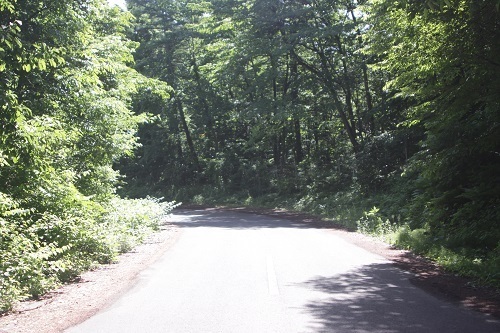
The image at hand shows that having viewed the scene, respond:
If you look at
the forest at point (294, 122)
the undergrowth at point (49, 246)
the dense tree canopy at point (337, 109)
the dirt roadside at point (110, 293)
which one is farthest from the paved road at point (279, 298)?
the dense tree canopy at point (337, 109)

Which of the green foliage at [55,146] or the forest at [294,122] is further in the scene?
the forest at [294,122]

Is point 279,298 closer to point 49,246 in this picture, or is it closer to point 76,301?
point 76,301

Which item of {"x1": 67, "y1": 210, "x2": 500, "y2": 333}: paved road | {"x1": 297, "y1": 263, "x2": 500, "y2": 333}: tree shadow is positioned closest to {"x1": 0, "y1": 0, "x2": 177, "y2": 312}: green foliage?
{"x1": 67, "y1": 210, "x2": 500, "y2": 333}: paved road

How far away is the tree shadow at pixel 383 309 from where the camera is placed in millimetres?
5820

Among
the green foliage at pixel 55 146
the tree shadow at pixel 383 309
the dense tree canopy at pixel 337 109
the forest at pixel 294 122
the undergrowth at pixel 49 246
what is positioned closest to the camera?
the tree shadow at pixel 383 309

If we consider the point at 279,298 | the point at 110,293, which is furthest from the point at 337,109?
the point at 110,293

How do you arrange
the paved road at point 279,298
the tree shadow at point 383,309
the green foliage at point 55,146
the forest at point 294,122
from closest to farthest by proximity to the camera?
the tree shadow at point 383,309 → the paved road at point 279,298 → the green foliage at point 55,146 → the forest at point 294,122

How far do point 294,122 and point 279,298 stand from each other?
89.4 ft

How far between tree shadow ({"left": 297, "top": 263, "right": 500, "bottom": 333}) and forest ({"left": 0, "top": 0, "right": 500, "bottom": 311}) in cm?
199

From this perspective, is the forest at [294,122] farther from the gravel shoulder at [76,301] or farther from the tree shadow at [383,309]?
the tree shadow at [383,309]

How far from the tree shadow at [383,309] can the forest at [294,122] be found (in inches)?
78.4

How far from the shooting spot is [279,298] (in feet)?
23.9

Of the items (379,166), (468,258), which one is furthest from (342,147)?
(468,258)

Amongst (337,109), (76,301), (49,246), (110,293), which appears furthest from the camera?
(337,109)
